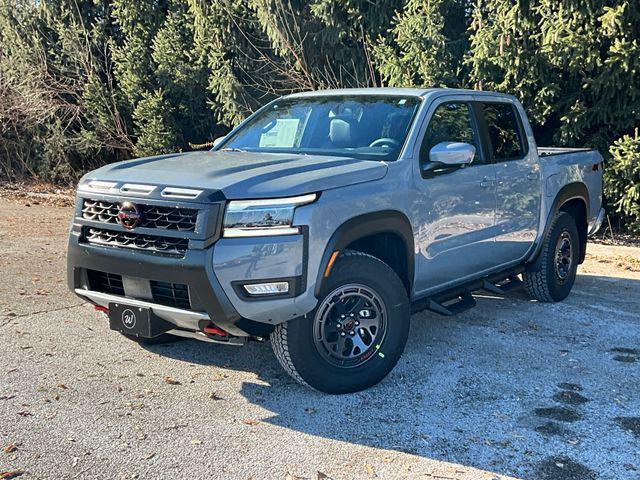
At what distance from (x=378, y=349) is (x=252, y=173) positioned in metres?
1.40

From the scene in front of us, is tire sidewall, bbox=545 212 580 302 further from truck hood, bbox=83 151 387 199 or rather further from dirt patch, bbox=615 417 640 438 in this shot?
truck hood, bbox=83 151 387 199

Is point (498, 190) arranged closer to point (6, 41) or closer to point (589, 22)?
point (589, 22)

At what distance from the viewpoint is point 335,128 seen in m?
5.23

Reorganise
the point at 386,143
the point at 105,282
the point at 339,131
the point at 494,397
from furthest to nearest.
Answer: the point at 339,131, the point at 386,143, the point at 494,397, the point at 105,282

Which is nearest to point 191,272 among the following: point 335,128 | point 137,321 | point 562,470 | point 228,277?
point 228,277

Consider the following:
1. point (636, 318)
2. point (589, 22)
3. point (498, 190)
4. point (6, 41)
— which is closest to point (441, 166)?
point (498, 190)

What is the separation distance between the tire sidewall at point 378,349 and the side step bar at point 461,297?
434mm

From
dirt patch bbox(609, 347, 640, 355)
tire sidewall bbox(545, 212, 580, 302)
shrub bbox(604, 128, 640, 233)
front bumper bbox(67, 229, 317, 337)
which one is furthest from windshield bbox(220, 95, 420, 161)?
shrub bbox(604, 128, 640, 233)

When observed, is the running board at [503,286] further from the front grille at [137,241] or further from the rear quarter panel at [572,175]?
the front grille at [137,241]

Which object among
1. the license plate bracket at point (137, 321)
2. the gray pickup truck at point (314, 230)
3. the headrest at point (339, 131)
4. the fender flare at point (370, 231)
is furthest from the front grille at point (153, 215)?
the headrest at point (339, 131)

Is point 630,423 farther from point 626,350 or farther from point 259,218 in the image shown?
point 259,218

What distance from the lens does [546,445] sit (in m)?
3.75

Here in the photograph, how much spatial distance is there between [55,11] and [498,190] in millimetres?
13199

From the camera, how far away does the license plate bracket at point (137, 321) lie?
399 cm
